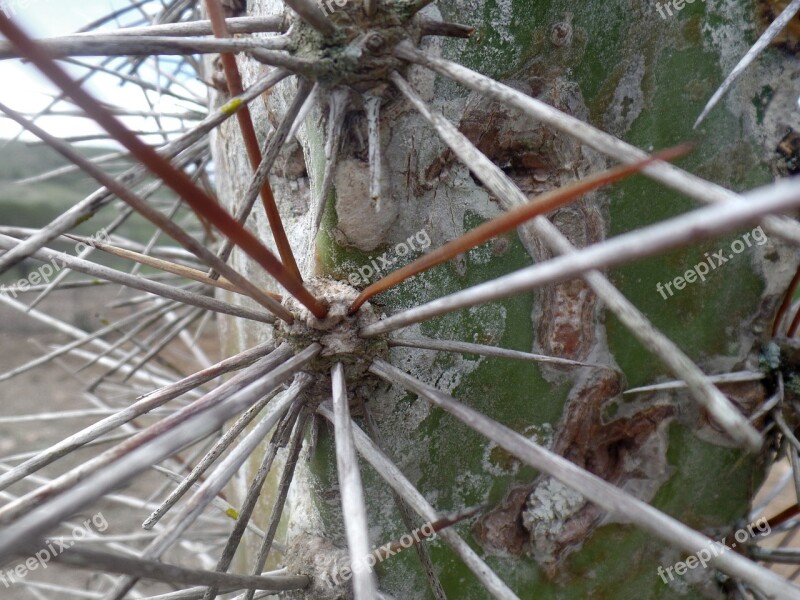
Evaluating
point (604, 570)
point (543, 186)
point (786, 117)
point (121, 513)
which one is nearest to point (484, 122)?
point (543, 186)

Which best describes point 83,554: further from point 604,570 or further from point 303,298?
point 604,570

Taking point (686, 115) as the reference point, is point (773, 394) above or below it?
below

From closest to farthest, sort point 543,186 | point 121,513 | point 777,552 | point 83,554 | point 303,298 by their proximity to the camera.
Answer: point 83,554 < point 303,298 < point 543,186 < point 777,552 < point 121,513

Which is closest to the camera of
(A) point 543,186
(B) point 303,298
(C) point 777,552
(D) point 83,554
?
(D) point 83,554

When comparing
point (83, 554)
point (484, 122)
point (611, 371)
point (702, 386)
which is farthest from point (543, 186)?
point (83, 554)

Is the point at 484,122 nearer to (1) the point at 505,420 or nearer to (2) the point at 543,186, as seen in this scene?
(2) the point at 543,186

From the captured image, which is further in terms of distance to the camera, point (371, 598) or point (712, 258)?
point (712, 258)

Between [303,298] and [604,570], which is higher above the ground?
[303,298]

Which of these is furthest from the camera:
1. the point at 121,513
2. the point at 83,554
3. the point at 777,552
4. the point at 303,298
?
the point at 121,513

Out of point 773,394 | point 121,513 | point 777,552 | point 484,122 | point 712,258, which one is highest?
point 121,513
